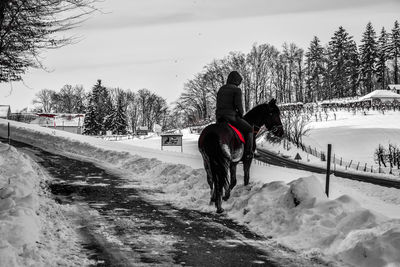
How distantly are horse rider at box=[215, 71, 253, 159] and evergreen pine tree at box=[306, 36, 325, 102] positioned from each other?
87540mm

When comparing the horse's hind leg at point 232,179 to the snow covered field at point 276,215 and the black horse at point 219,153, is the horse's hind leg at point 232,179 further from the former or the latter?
the snow covered field at point 276,215

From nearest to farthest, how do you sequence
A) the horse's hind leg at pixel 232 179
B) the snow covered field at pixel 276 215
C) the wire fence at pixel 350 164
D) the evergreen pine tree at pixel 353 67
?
the snow covered field at pixel 276 215 → the horse's hind leg at pixel 232 179 → the wire fence at pixel 350 164 → the evergreen pine tree at pixel 353 67

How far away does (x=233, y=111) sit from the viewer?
32.4 feet

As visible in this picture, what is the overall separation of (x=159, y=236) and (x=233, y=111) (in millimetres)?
3889

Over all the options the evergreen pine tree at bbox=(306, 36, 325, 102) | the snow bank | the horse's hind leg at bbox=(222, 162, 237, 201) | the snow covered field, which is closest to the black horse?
the horse's hind leg at bbox=(222, 162, 237, 201)

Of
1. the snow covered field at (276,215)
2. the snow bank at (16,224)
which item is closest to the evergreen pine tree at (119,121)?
the snow covered field at (276,215)

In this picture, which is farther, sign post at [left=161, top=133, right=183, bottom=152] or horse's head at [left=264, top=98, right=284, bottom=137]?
sign post at [left=161, top=133, right=183, bottom=152]

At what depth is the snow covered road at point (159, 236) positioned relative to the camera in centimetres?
580

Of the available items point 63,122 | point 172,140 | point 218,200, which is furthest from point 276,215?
point 63,122

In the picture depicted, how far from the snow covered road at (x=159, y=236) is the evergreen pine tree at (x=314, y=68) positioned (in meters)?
88.1

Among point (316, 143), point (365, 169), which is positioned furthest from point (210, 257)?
point (316, 143)

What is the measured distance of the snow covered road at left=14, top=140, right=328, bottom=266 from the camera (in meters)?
5.80

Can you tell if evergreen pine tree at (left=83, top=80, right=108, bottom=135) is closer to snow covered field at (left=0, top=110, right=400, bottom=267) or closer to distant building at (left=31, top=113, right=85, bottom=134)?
distant building at (left=31, top=113, right=85, bottom=134)

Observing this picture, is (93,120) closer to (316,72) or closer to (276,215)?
(316,72)
